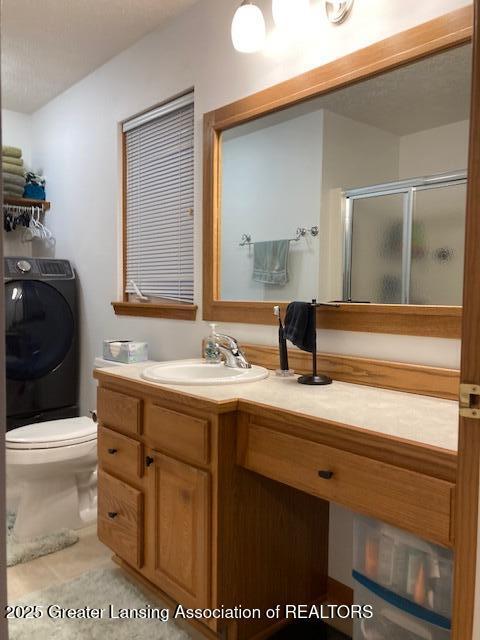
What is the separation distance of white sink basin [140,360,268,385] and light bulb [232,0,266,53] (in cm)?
123

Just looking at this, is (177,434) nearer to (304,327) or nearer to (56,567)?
(304,327)

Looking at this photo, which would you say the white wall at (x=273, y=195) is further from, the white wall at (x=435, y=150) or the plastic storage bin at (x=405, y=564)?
the plastic storage bin at (x=405, y=564)

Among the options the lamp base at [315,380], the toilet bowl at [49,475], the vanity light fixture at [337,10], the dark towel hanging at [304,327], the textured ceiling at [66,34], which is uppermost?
the textured ceiling at [66,34]

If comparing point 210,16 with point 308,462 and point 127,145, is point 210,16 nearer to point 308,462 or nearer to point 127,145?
point 127,145

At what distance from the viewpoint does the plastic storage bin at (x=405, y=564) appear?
116 centimetres

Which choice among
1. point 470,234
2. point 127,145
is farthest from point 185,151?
point 470,234

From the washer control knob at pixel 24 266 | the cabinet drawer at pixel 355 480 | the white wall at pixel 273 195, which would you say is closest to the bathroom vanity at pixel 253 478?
the cabinet drawer at pixel 355 480

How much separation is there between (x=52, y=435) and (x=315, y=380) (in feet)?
4.30

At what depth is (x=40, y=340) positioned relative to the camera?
3.06m

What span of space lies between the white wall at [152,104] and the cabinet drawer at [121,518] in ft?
2.30

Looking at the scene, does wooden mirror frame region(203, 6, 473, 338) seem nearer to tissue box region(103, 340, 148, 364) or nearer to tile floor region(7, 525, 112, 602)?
tissue box region(103, 340, 148, 364)

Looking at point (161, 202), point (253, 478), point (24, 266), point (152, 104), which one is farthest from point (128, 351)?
point (152, 104)

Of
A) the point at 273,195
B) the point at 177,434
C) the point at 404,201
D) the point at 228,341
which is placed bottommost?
the point at 177,434

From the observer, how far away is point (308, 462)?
4.14ft
